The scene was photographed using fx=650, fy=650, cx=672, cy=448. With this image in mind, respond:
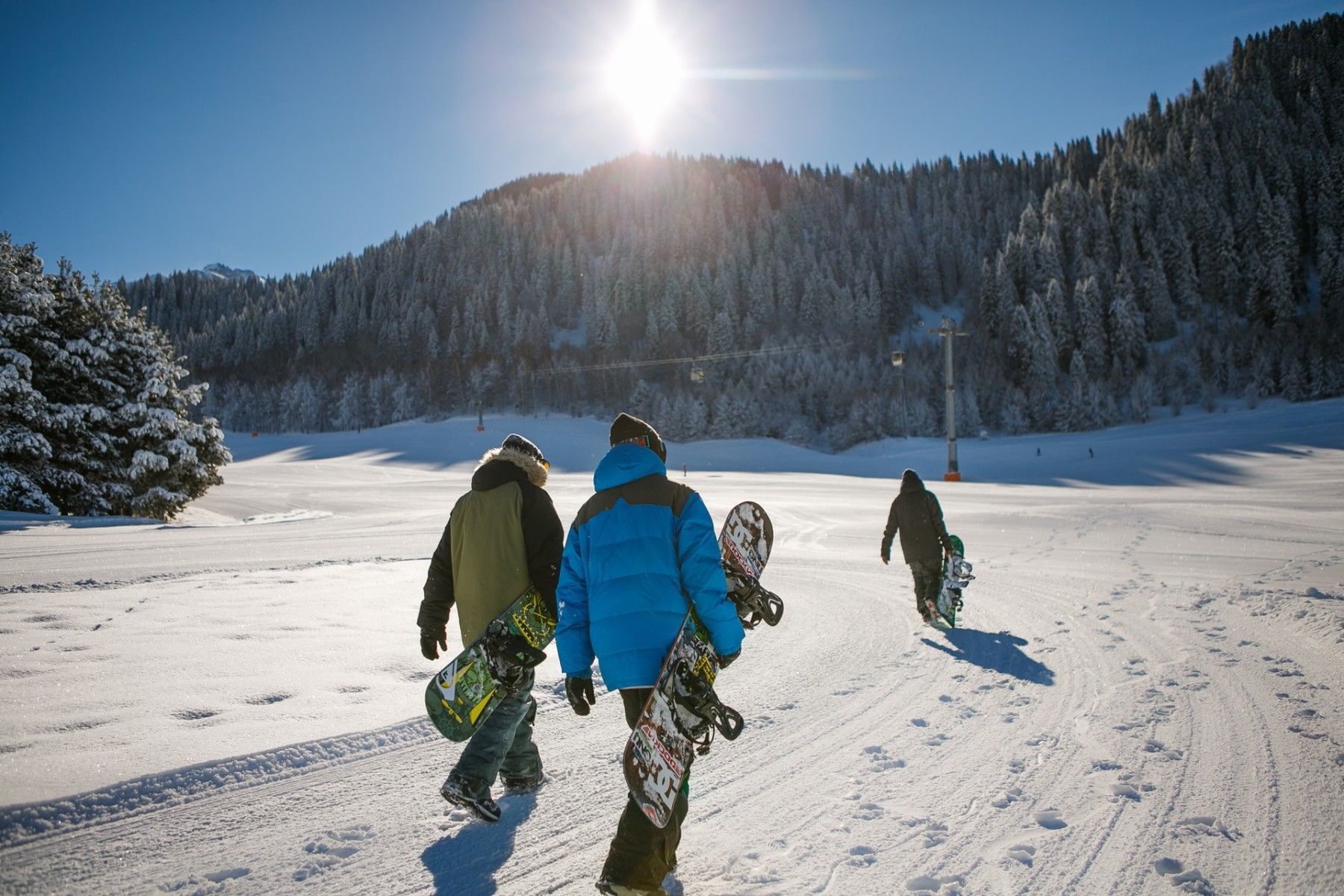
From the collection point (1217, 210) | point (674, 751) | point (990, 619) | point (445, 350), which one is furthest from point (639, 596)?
point (445, 350)

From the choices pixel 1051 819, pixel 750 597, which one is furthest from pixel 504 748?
pixel 1051 819

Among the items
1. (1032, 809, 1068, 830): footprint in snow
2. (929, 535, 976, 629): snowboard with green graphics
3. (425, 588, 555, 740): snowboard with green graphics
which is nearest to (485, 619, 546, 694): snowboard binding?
(425, 588, 555, 740): snowboard with green graphics

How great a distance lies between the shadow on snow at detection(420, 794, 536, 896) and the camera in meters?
2.63

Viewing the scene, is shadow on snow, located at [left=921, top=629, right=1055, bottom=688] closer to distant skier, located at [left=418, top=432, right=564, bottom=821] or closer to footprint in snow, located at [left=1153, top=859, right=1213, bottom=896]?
footprint in snow, located at [left=1153, top=859, right=1213, bottom=896]

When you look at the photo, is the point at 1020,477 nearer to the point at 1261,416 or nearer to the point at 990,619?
the point at 1261,416

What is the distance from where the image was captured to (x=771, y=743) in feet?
13.3

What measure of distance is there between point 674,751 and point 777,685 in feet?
9.09

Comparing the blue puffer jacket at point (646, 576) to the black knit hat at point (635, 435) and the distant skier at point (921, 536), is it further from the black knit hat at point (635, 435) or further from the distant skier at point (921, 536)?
the distant skier at point (921, 536)

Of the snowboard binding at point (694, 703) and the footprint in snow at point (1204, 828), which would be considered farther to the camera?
the footprint in snow at point (1204, 828)

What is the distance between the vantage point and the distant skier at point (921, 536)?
7230mm

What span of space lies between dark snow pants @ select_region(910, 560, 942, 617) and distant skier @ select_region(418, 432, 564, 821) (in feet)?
17.0

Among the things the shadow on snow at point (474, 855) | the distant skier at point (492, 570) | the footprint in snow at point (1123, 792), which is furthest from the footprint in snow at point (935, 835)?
the distant skier at point (492, 570)

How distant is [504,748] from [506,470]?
1.37 metres

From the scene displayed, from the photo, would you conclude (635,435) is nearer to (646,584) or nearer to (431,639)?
(646,584)
